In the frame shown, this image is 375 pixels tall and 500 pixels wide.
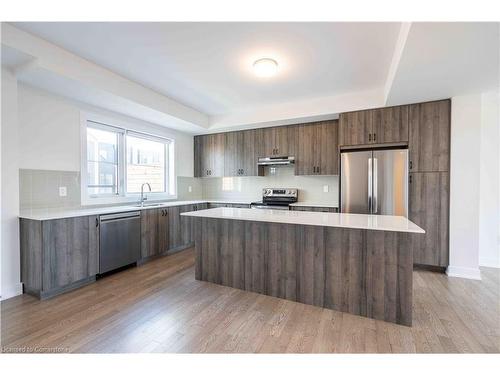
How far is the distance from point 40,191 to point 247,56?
2.91m

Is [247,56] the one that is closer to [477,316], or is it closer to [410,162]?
[410,162]

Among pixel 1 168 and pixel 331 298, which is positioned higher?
pixel 1 168

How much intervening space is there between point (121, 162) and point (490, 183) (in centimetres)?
575

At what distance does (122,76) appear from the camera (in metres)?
3.01

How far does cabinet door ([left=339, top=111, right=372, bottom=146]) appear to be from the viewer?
141 inches

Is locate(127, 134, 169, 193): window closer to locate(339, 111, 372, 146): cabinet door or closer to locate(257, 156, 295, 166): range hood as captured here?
locate(257, 156, 295, 166): range hood

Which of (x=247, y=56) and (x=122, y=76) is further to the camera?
(x=122, y=76)

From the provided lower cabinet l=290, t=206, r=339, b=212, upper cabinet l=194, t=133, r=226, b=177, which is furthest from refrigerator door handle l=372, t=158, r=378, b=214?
upper cabinet l=194, t=133, r=226, b=177

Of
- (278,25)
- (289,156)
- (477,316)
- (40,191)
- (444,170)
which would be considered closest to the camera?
(278,25)

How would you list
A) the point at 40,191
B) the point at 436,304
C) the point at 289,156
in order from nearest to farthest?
the point at 436,304
the point at 40,191
the point at 289,156

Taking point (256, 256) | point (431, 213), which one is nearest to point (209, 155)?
point (256, 256)

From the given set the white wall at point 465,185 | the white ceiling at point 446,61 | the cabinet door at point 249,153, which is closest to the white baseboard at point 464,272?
the white wall at point 465,185

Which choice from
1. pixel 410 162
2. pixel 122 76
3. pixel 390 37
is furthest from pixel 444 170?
pixel 122 76

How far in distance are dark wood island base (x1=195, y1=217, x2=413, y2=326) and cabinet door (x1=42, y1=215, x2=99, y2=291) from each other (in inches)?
49.9
